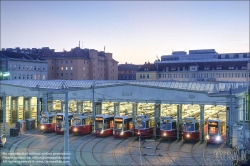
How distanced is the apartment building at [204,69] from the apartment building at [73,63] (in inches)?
535

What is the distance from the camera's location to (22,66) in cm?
8238

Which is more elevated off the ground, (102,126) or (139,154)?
(102,126)

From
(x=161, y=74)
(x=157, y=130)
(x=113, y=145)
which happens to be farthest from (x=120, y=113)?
(x=161, y=74)

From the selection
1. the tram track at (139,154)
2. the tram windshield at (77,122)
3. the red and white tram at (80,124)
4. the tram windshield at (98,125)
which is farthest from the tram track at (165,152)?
A: the tram windshield at (77,122)

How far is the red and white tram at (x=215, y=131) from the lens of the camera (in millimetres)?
31172

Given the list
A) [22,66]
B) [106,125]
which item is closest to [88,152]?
[106,125]

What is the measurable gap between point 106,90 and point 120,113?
4.97m

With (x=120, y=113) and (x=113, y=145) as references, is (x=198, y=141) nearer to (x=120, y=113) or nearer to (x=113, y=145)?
(x=113, y=145)

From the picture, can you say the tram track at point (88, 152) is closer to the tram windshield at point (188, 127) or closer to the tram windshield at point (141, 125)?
the tram windshield at point (141, 125)

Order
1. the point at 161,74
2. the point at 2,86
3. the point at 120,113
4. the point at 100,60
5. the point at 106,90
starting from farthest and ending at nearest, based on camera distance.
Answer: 1. the point at 100,60
2. the point at 161,74
3. the point at 2,86
4. the point at 120,113
5. the point at 106,90

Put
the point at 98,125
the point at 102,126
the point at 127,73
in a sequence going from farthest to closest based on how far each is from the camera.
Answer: the point at 127,73 → the point at 98,125 → the point at 102,126

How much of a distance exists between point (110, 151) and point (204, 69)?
6826cm

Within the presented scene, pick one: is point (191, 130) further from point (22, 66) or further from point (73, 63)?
point (73, 63)

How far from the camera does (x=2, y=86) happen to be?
155 ft
